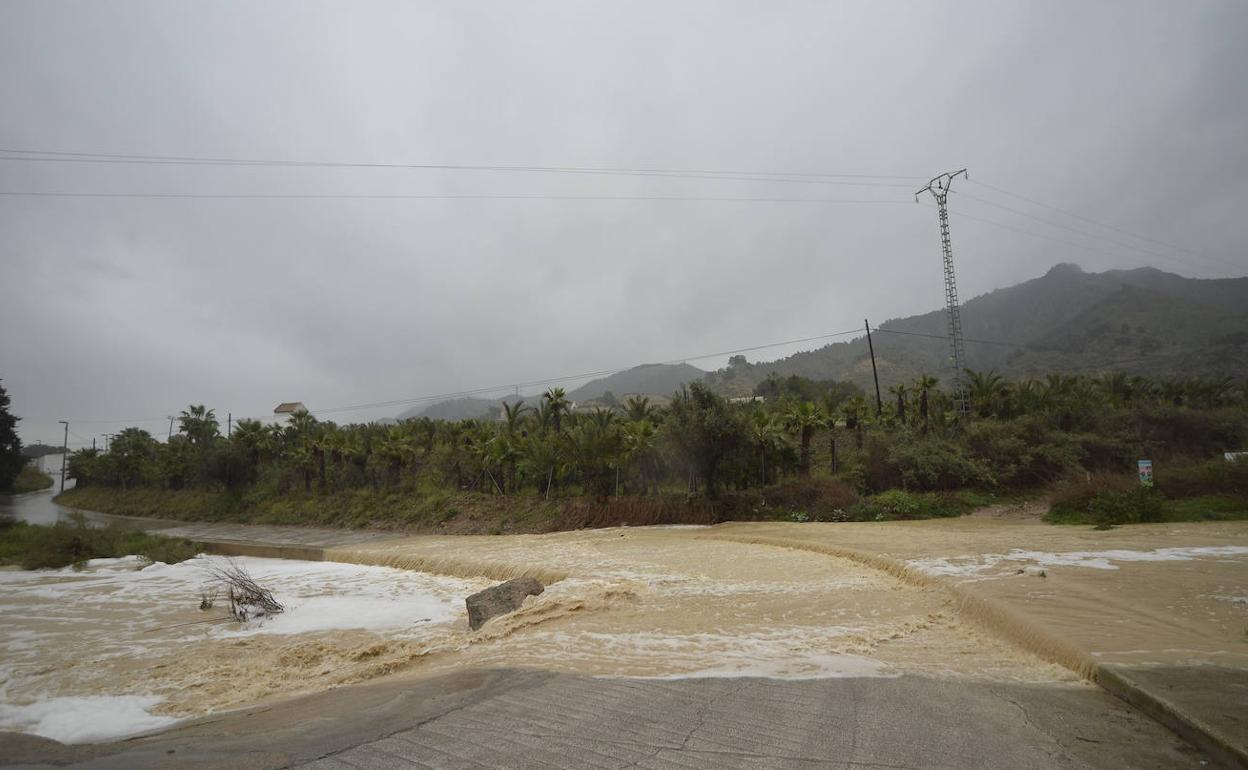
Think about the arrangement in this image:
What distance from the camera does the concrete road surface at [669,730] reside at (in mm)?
5344

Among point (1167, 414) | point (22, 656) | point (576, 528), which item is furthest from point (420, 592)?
point (1167, 414)

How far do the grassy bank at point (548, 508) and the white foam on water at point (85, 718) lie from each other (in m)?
24.6

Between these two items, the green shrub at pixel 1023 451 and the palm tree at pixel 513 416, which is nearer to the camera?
the green shrub at pixel 1023 451

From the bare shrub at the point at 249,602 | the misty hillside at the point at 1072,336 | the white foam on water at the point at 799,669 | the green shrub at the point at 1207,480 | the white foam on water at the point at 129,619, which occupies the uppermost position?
the misty hillside at the point at 1072,336

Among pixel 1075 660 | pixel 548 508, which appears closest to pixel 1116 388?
pixel 548 508

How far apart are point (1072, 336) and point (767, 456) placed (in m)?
111

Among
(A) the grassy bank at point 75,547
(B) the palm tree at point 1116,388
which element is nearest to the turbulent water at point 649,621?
(A) the grassy bank at point 75,547

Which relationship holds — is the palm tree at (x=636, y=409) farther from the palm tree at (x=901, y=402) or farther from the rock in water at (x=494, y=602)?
the rock in water at (x=494, y=602)

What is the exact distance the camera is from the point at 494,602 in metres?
13.6

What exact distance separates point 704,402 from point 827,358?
407 feet

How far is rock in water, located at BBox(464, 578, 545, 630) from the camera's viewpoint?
13.3 metres

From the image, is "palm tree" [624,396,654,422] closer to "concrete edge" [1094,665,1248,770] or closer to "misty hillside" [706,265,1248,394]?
"misty hillside" [706,265,1248,394]

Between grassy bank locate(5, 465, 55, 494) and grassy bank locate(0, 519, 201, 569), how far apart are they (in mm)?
79792

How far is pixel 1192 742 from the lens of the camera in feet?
18.5
